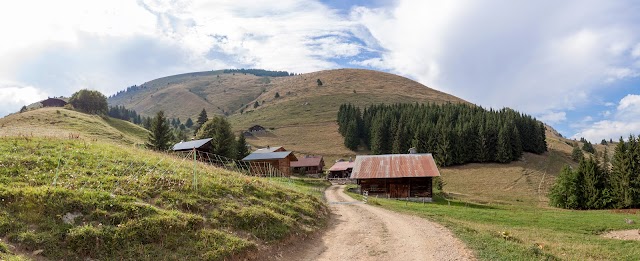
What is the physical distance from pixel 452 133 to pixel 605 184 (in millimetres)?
52269

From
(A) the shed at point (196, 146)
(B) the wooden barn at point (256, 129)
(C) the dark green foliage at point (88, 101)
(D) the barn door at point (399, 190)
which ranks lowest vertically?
(D) the barn door at point (399, 190)

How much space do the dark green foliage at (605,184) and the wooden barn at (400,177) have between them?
2003cm

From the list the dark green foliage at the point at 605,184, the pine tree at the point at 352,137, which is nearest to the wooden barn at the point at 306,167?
the pine tree at the point at 352,137

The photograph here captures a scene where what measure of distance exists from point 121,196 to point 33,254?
146 inches

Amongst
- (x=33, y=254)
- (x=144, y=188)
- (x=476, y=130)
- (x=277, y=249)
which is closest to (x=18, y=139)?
(x=144, y=188)

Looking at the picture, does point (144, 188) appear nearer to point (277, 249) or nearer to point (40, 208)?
point (40, 208)

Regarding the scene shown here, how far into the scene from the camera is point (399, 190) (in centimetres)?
5031

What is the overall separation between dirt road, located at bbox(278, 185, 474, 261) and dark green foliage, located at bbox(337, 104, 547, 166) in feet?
276

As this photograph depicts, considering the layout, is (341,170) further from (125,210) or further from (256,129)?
(125,210)

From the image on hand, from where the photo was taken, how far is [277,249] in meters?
14.7

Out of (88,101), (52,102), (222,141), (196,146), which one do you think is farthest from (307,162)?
(52,102)

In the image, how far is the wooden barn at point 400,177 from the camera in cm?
4888

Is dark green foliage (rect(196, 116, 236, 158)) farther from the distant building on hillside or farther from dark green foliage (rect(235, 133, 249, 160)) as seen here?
the distant building on hillside

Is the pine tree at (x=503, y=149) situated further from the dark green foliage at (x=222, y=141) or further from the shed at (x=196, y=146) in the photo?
the shed at (x=196, y=146)
